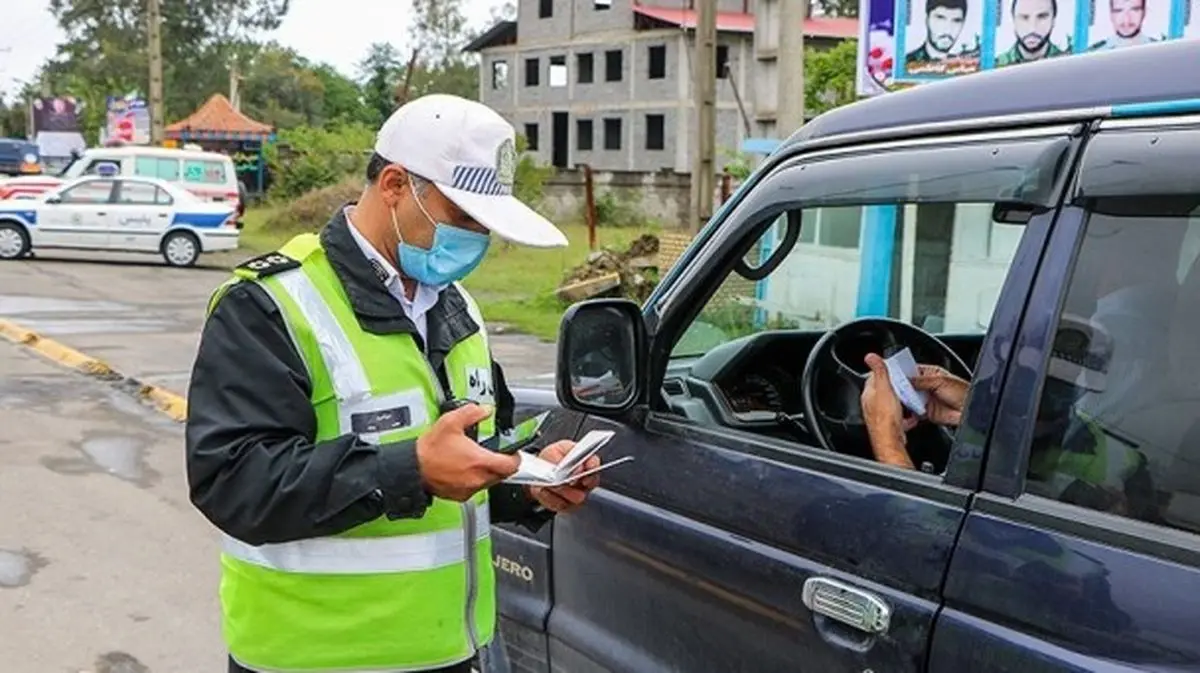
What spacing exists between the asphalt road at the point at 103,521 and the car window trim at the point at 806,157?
1.25 meters

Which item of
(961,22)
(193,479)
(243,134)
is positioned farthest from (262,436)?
(243,134)

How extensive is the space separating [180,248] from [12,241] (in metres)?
2.64

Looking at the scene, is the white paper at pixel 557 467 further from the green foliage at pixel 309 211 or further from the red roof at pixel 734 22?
the red roof at pixel 734 22

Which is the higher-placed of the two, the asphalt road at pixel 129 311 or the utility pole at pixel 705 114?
the utility pole at pixel 705 114

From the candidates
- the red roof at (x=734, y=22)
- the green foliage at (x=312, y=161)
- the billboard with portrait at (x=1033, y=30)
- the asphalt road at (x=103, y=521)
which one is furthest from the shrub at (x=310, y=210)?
the red roof at (x=734, y=22)

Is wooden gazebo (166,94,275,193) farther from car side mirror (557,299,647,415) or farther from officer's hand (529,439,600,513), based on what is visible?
officer's hand (529,439,600,513)

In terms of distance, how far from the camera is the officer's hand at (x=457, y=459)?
6.77ft

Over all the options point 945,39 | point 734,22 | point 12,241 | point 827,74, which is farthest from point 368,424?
point 734,22

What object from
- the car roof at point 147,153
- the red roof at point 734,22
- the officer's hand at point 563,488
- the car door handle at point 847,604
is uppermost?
the red roof at point 734,22

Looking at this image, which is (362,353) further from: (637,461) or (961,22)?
(961,22)

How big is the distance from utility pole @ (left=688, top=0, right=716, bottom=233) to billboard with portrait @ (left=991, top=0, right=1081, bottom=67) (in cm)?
348

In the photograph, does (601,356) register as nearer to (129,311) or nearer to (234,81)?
(129,311)

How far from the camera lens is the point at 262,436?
2.15 metres

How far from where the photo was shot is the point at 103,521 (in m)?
6.57
